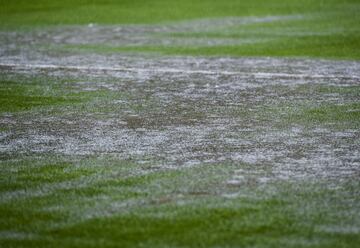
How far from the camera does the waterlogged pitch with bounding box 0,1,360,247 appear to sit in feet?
19.1

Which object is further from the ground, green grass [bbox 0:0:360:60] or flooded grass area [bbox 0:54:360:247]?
flooded grass area [bbox 0:54:360:247]

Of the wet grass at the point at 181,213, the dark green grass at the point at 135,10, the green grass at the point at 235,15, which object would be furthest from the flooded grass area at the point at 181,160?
the dark green grass at the point at 135,10

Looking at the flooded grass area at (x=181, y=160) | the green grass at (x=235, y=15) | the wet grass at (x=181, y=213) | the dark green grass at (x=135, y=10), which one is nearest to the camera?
the wet grass at (x=181, y=213)

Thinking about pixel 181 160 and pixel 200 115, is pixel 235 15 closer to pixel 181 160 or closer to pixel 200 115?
pixel 200 115

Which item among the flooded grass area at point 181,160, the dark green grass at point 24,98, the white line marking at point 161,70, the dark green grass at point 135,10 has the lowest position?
the dark green grass at point 135,10

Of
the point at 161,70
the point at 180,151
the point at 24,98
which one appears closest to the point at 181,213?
the point at 180,151

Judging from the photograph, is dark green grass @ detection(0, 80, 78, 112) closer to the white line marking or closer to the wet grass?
the white line marking

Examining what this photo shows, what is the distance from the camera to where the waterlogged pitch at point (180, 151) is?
19.1 feet

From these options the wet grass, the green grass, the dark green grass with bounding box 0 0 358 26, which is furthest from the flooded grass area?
the dark green grass with bounding box 0 0 358 26

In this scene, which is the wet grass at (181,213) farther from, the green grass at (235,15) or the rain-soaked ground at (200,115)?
the green grass at (235,15)

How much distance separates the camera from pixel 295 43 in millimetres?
18688

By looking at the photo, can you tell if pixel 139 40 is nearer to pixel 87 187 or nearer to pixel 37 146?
pixel 37 146

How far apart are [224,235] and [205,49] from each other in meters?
13.0

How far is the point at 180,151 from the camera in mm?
8234
